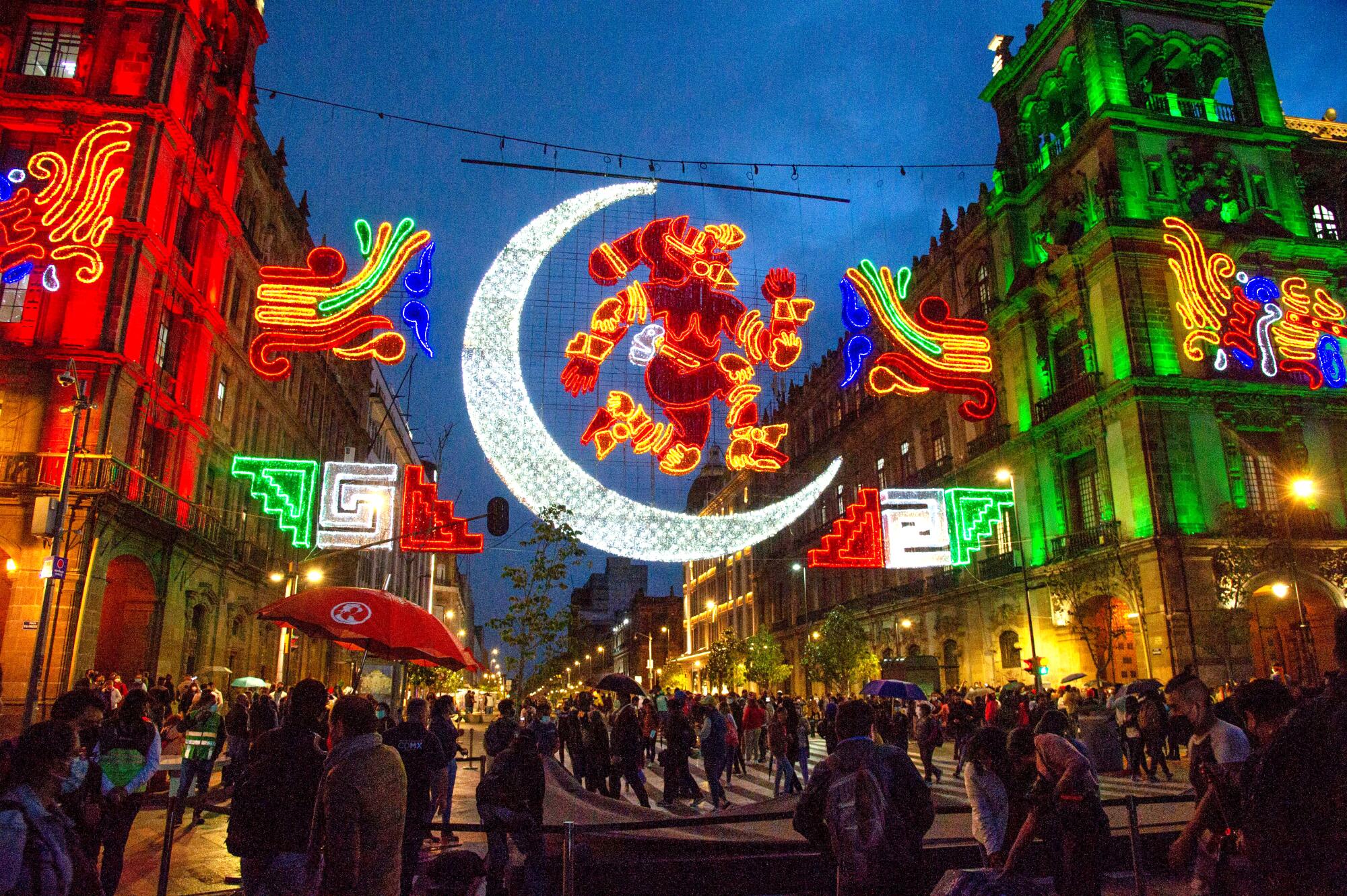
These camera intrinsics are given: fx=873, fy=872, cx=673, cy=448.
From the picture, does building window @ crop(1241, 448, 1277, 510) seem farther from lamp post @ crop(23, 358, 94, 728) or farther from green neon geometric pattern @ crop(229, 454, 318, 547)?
lamp post @ crop(23, 358, 94, 728)

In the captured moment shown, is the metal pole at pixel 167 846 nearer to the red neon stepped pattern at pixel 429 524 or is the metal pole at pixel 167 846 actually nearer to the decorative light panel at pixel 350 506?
the decorative light panel at pixel 350 506

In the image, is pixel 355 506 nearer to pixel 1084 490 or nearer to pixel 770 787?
pixel 770 787

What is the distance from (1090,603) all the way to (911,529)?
13.6m

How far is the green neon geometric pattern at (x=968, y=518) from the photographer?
69.2 feet

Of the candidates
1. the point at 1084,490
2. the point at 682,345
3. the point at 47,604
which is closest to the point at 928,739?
the point at 682,345

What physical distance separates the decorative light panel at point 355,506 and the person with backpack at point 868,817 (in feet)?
45.8

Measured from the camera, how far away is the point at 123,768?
668 centimetres

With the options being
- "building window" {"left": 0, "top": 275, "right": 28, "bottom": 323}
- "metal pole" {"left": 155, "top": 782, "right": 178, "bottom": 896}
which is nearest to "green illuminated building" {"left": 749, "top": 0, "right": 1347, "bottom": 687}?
"metal pole" {"left": 155, "top": 782, "right": 178, "bottom": 896}

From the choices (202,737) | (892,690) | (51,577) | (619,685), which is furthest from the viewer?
(892,690)

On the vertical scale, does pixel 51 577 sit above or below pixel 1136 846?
above

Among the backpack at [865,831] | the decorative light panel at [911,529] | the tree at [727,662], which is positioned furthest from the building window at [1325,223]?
the backpack at [865,831]

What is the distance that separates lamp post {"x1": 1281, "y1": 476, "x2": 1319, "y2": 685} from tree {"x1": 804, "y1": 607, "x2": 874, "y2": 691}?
18.8 metres

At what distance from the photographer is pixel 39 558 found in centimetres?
→ 2189

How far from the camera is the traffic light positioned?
17.8m
